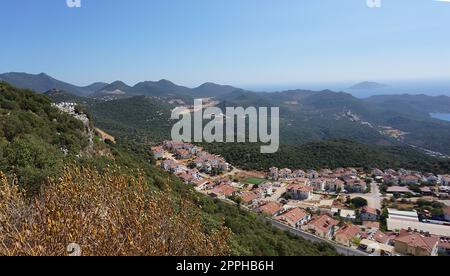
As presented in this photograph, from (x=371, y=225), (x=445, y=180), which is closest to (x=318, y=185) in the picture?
(x=371, y=225)

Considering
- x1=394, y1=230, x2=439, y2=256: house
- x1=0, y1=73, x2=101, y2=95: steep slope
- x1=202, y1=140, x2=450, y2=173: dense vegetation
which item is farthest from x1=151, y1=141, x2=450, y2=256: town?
x1=0, y1=73, x2=101, y2=95: steep slope

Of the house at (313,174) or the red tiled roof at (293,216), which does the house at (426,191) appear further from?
the red tiled roof at (293,216)

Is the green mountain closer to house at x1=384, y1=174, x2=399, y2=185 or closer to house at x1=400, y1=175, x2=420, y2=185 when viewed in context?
house at x1=400, y1=175, x2=420, y2=185

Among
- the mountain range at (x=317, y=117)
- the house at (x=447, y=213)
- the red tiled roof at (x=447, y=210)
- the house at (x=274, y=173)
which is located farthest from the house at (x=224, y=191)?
the mountain range at (x=317, y=117)

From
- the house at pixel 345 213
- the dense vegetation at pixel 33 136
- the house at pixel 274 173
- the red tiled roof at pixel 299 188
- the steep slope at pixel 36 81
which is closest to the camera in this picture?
the dense vegetation at pixel 33 136

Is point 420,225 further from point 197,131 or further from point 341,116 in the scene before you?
point 341,116

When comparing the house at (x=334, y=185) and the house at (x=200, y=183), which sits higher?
the house at (x=200, y=183)
